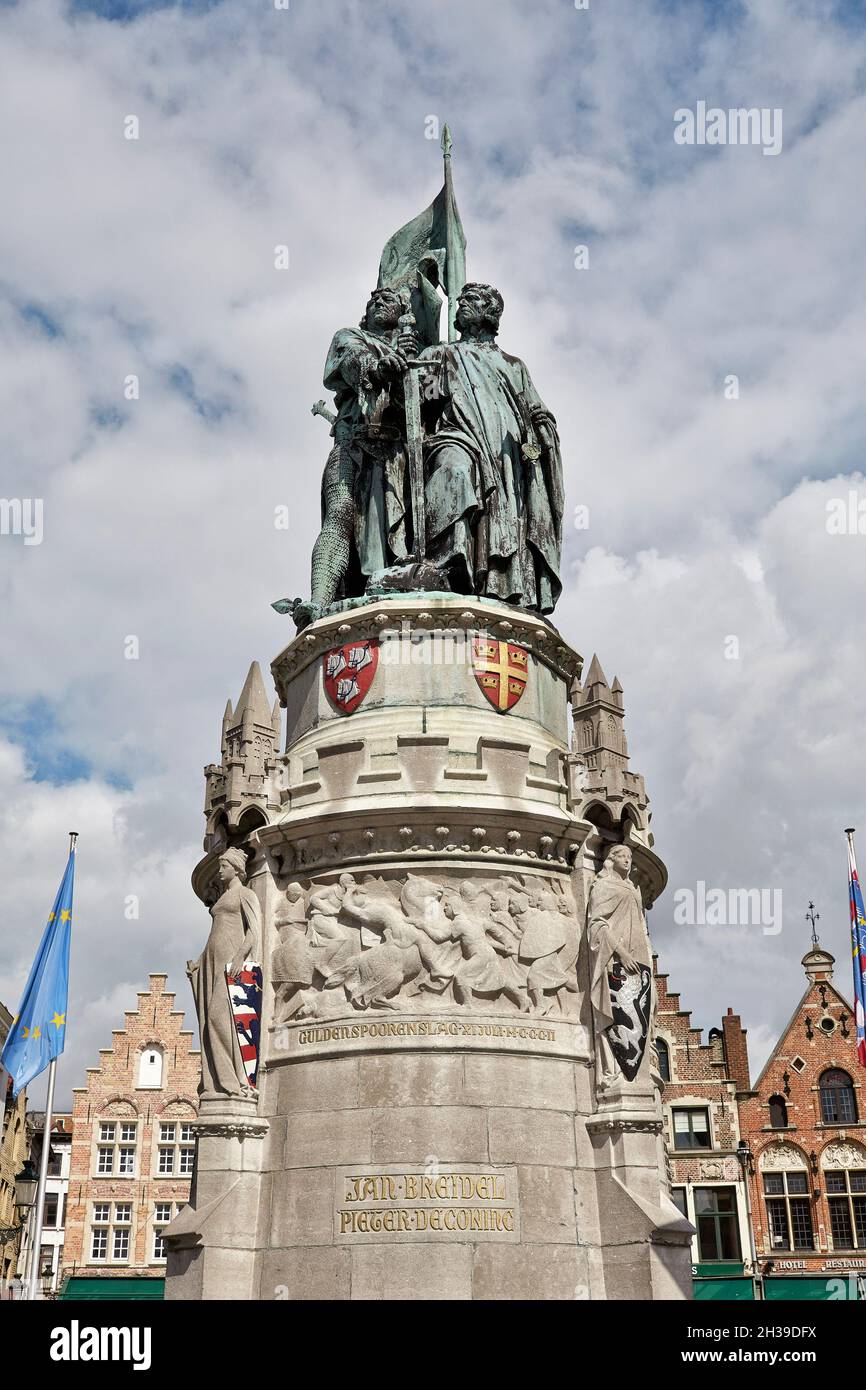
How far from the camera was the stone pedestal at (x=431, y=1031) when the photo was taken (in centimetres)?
1669

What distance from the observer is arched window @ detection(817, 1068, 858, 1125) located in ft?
171

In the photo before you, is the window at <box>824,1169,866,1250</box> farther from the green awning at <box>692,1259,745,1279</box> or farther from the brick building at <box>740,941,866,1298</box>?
the green awning at <box>692,1259,745,1279</box>

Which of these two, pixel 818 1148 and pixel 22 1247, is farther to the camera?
pixel 22 1247

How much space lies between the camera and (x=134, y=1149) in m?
54.1

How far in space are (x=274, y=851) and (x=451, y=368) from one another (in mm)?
9486

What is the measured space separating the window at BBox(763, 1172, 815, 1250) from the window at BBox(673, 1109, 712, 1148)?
2697 mm

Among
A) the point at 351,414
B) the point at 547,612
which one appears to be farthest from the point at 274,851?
the point at 351,414

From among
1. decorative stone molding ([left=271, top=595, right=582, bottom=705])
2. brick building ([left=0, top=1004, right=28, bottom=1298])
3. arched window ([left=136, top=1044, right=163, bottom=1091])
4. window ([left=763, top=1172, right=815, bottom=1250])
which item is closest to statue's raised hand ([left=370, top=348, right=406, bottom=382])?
decorative stone molding ([left=271, top=595, right=582, bottom=705])

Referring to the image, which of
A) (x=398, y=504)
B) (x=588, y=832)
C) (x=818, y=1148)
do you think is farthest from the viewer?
(x=818, y=1148)

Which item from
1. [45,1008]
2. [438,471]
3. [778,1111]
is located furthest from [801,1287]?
[438,471]

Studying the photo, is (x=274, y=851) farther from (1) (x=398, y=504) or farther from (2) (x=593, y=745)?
(1) (x=398, y=504)

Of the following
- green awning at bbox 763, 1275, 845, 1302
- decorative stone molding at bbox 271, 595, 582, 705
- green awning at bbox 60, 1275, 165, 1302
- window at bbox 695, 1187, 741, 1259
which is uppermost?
decorative stone molding at bbox 271, 595, 582, 705

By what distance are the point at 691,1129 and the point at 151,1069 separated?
22060 mm

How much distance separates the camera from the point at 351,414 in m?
24.6
